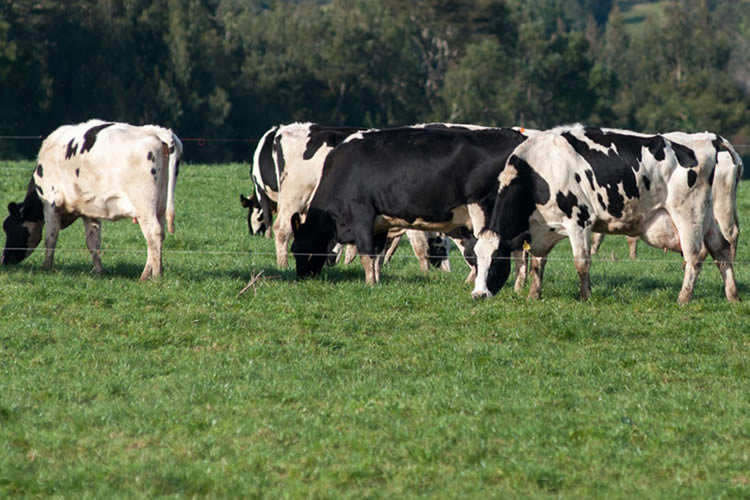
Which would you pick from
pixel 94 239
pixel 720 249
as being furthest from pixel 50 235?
A: pixel 720 249

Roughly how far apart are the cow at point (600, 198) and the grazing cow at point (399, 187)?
48 centimetres

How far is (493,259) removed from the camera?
664 inches

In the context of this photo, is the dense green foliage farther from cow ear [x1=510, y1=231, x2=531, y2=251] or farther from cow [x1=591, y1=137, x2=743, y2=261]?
cow ear [x1=510, y1=231, x2=531, y2=251]

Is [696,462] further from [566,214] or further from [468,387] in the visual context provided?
[566,214]

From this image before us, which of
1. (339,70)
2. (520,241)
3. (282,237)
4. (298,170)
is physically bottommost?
(339,70)

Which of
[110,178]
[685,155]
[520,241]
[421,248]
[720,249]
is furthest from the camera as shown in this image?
[421,248]

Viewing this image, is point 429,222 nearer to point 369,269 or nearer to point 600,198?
point 369,269

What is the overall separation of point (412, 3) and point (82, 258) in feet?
272

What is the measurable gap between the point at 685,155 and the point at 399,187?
3931mm

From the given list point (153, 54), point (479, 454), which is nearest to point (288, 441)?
point (479, 454)

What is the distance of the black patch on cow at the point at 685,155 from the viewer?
54.9 ft

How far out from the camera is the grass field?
948 centimetres

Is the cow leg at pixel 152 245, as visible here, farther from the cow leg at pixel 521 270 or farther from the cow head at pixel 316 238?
the cow leg at pixel 521 270

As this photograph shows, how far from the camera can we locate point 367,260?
17.9 meters
